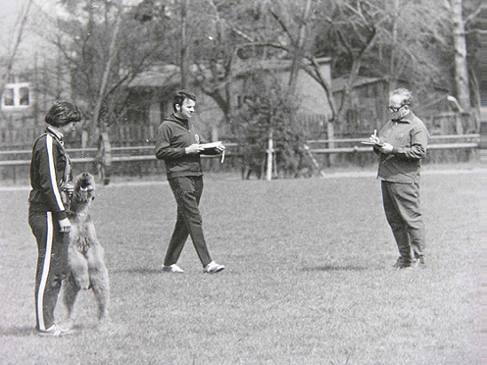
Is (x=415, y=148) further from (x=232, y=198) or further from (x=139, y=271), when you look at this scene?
(x=232, y=198)

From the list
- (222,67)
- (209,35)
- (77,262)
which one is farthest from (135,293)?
(222,67)

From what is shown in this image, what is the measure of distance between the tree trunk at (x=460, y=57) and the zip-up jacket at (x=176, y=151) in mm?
25759

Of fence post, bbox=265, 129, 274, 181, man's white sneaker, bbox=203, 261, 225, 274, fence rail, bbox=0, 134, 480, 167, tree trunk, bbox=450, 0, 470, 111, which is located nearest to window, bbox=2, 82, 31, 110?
fence rail, bbox=0, 134, 480, 167

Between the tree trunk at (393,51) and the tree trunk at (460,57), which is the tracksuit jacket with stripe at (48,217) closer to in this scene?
the tree trunk at (460,57)

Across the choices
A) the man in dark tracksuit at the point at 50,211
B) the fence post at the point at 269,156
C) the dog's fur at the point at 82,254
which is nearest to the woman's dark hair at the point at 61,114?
the man in dark tracksuit at the point at 50,211

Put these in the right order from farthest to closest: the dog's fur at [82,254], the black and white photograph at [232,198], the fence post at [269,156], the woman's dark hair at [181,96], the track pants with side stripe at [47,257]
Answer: the fence post at [269,156] → the woman's dark hair at [181,96] → the dog's fur at [82,254] → the track pants with side stripe at [47,257] → the black and white photograph at [232,198]

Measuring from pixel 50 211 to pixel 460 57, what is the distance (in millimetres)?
32210

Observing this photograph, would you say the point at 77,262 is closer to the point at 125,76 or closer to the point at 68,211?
the point at 68,211

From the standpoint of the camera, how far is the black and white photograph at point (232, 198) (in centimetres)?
606

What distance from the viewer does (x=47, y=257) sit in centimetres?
617

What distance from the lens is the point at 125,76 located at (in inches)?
1384

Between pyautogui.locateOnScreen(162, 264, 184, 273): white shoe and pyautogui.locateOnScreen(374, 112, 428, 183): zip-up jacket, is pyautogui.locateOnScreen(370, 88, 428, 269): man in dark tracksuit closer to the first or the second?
pyautogui.locateOnScreen(374, 112, 428, 183): zip-up jacket

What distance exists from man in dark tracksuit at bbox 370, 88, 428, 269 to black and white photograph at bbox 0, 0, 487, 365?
22 millimetres

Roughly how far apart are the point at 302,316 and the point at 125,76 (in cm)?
2927
